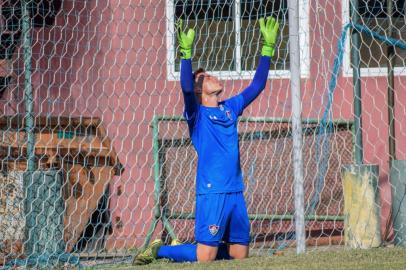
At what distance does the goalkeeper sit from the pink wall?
2174 mm

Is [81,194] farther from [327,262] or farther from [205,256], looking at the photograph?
[327,262]

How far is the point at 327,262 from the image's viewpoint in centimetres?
568

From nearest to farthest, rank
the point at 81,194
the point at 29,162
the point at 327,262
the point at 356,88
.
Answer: the point at 327,262
the point at 29,162
the point at 356,88
the point at 81,194

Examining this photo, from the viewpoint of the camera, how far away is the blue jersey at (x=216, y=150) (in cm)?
646

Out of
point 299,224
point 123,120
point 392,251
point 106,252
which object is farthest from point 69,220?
point 392,251

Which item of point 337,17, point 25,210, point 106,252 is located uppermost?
point 337,17

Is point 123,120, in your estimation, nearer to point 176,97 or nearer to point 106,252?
point 176,97

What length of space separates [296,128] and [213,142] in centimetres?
73

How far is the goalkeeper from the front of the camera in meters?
6.40

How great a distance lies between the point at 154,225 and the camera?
818 centimetres

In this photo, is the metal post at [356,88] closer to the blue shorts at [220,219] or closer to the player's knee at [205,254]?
the blue shorts at [220,219]

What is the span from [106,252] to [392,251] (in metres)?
2.96

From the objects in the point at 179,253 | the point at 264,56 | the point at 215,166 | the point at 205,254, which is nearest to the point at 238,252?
the point at 205,254

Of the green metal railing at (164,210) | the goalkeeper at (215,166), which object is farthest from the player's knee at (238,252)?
the green metal railing at (164,210)
